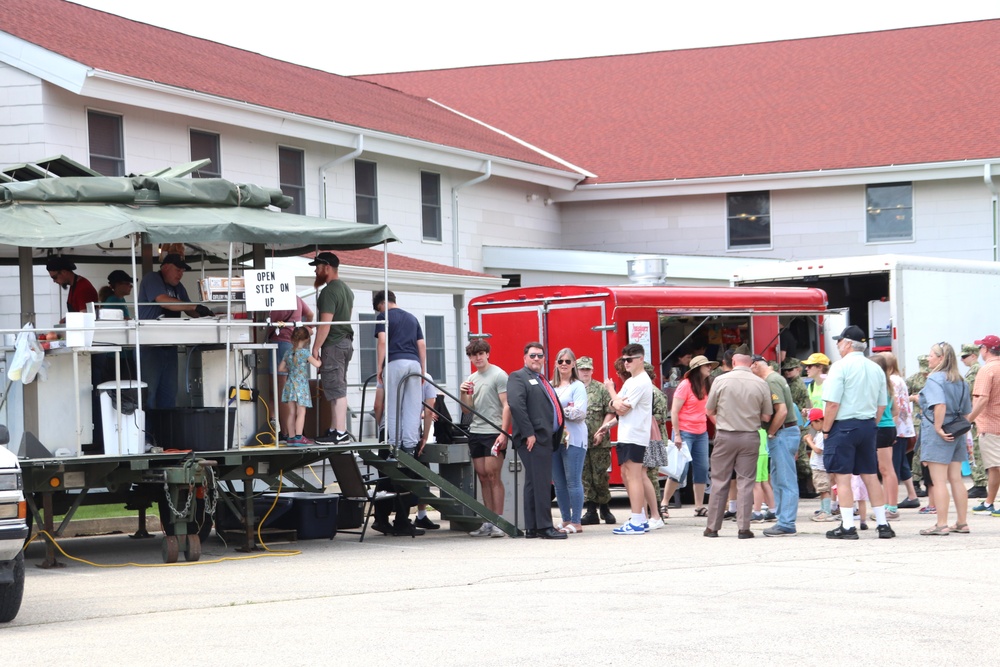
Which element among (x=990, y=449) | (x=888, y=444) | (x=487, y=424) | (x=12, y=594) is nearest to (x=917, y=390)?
(x=888, y=444)

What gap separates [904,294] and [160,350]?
1070 cm

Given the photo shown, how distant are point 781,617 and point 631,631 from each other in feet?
3.37

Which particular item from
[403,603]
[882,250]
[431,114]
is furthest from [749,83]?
[403,603]

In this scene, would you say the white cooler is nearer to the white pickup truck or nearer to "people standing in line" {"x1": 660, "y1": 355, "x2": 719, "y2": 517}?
the white pickup truck

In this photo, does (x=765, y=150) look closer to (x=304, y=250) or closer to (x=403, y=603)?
(x=304, y=250)

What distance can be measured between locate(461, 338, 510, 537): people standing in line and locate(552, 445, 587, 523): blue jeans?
0.61m

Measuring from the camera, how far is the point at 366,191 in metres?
24.6

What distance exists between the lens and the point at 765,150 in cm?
3003

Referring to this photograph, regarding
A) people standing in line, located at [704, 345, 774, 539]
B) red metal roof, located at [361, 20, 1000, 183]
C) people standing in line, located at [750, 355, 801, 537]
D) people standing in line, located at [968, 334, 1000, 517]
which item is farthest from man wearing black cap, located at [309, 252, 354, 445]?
red metal roof, located at [361, 20, 1000, 183]

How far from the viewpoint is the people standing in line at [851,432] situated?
496 inches

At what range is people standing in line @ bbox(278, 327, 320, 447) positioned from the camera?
13078 millimetres

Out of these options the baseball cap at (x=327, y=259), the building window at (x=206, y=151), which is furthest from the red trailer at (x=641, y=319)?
the building window at (x=206, y=151)

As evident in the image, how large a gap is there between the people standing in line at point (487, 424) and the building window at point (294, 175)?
9625 millimetres

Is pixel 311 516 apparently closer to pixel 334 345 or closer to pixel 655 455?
pixel 334 345
